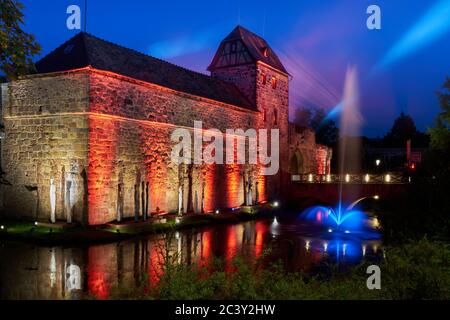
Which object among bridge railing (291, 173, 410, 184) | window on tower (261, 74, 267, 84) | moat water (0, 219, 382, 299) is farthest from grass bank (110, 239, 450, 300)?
window on tower (261, 74, 267, 84)

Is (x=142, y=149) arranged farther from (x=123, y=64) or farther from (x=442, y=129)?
(x=442, y=129)

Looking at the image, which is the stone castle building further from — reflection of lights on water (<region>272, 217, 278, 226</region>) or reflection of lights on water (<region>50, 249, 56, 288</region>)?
reflection of lights on water (<region>50, 249, 56, 288</region>)

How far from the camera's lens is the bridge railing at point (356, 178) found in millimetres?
30125

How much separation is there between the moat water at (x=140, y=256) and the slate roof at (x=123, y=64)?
8326mm

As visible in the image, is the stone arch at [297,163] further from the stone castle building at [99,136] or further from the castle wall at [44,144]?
the castle wall at [44,144]

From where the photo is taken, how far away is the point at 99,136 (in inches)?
786

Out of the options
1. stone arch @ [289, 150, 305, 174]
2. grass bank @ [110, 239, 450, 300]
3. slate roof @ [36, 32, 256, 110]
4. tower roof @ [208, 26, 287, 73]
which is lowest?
grass bank @ [110, 239, 450, 300]

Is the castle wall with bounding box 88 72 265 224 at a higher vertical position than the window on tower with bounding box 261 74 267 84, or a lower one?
lower

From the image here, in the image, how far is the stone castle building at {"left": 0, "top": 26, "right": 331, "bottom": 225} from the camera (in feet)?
64.3

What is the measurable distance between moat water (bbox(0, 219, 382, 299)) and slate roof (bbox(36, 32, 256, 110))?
8.33m

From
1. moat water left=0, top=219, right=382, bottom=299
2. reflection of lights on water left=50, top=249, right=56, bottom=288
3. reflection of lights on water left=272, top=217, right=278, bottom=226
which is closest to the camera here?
moat water left=0, top=219, right=382, bottom=299

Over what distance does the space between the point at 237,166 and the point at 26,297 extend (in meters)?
22.5
